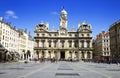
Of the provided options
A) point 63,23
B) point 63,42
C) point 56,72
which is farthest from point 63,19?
point 56,72

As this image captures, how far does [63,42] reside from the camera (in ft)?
459

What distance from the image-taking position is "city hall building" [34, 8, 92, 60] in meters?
138

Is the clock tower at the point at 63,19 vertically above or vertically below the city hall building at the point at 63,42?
above

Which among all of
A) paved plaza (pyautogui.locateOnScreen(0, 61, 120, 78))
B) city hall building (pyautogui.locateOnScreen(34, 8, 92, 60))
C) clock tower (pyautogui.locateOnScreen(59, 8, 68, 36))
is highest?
clock tower (pyautogui.locateOnScreen(59, 8, 68, 36))

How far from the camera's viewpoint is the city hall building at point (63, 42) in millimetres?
137625

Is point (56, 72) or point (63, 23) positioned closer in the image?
point (56, 72)

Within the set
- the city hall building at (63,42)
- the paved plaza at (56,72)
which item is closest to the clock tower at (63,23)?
the city hall building at (63,42)

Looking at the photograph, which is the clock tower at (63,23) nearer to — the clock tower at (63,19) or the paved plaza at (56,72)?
the clock tower at (63,19)

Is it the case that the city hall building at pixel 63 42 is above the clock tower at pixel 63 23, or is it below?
below

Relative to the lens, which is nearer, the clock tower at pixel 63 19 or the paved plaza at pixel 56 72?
the paved plaza at pixel 56 72

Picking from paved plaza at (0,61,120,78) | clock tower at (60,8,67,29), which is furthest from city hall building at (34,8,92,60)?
paved plaza at (0,61,120,78)

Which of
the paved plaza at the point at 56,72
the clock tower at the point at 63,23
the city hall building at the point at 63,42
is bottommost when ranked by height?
the paved plaza at the point at 56,72

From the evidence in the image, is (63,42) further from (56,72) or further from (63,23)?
(56,72)

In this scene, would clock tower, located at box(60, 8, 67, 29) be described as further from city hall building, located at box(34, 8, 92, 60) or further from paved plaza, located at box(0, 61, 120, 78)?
paved plaza, located at box(0, 61, 120, 78)
